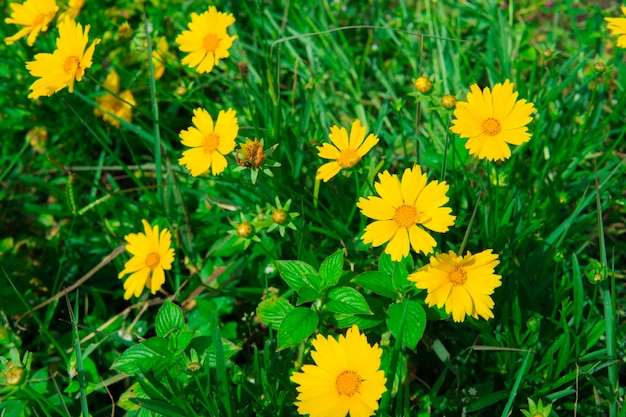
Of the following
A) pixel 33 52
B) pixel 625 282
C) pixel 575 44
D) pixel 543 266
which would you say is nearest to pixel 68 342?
pixel 33 52

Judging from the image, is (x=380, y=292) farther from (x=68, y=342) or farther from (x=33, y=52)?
(x=33, y=52)

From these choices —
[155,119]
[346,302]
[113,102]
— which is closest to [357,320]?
[346,302]

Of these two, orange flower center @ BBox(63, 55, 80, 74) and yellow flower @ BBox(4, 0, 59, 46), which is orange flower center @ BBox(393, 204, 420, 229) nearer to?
orange flower center @ BBox(63, 55, 80, 74)

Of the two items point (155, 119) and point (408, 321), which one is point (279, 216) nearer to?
point (408, 321)

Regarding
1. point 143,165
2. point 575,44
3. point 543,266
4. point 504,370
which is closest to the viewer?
point 504,370

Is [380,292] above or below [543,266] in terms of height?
below

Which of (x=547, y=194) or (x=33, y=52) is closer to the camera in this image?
(x=547, y=194)

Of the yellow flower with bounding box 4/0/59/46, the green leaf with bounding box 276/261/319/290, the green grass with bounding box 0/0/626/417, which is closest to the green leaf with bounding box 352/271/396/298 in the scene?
the green grass with bounding box 0/0/626/417
